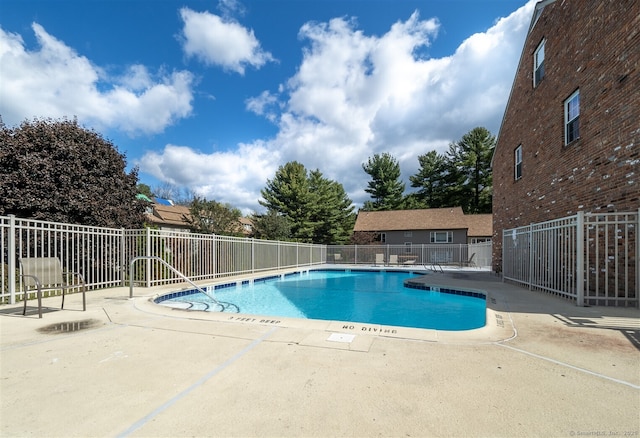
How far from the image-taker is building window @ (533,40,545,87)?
1057 cm

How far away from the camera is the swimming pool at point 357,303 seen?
25.0 ft

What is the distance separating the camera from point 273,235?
928 inches

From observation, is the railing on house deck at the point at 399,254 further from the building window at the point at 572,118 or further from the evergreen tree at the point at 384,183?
the evergreen tree at the point at 384,183

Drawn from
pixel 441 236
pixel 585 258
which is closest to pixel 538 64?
pixel 585 258

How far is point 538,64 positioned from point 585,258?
7558 mm

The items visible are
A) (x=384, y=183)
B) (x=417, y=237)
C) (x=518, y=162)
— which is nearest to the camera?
(x=518, y=162)

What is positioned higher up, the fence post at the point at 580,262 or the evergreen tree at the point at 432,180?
the evergreen tree at the point at 432,180

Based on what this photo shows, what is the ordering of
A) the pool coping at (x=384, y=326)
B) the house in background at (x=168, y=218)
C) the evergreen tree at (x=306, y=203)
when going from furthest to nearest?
the evergreen tree at (x=306, y=203) → the house in background at (x=168, y=218) → the pool coping at (x=384, y=326)

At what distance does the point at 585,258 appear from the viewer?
7.50 metres

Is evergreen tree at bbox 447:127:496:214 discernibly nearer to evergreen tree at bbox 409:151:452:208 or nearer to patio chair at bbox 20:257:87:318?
evergreen tree at bbox 409:151:452:208

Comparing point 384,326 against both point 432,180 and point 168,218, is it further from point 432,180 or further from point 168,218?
point 432,180

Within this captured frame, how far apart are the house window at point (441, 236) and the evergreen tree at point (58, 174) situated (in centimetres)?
2590

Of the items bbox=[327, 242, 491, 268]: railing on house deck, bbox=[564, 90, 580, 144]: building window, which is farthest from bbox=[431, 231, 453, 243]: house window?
bbox=[564, 90, 580, 144]: building window

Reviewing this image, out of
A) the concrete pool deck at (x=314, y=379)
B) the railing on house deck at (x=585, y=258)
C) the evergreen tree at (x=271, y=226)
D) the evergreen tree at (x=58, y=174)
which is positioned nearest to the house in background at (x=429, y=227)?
the evergreen tree at (x=271, y=226)
